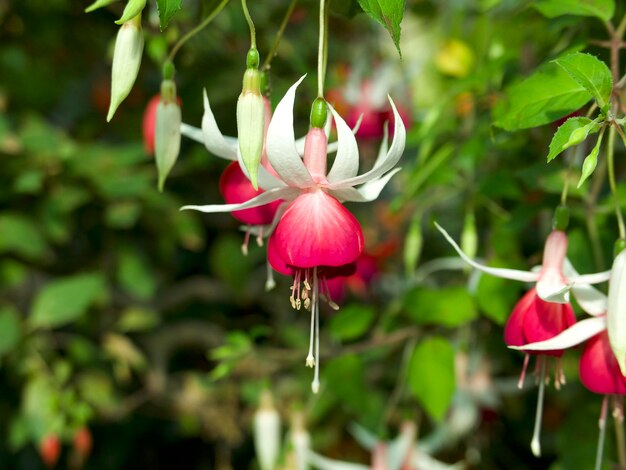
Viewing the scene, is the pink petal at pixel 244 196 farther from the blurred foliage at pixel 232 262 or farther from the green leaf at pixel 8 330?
the green leaf at pixel 8 330

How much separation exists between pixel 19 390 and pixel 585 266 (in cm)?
111

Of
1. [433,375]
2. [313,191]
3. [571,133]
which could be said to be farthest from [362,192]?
[433,375]

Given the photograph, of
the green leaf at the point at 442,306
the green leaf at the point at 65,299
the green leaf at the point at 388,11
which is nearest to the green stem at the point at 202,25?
the green leaf at the point at 388,11

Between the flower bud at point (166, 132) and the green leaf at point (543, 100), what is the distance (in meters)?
0.27

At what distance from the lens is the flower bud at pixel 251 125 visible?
54 centimetres

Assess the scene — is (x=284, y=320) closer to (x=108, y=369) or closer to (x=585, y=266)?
(x=108, y=369)

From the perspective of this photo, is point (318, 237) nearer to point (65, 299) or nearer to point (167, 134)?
point (167, 134)

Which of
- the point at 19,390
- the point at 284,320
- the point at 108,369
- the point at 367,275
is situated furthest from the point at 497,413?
the point at 19,390

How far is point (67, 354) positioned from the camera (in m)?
1.55

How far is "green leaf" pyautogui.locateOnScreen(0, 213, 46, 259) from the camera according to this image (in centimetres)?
130

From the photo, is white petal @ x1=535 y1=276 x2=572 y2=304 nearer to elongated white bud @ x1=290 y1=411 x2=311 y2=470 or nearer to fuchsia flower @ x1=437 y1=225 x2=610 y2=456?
fuchsia flower @ x1=437 y1=225 x2=610 y2=456

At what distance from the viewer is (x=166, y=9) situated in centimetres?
50

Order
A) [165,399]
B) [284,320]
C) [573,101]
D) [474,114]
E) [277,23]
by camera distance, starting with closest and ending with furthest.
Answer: [573,101], [474,114], [277,23], [165,399], [284,320]

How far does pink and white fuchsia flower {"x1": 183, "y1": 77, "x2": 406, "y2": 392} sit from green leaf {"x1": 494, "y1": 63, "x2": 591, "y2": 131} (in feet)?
0.46
